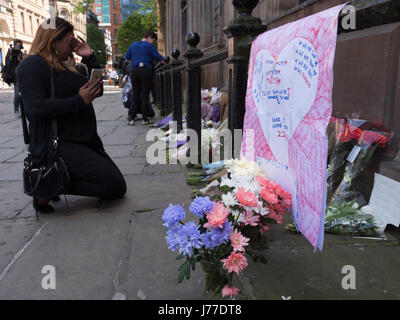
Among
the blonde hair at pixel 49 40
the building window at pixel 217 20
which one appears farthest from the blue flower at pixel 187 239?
the building window at pixel 217 20

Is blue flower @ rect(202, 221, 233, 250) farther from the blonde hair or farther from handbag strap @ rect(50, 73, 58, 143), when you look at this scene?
the blonde hair

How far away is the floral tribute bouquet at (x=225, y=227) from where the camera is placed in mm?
1426

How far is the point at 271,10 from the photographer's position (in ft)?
16.3

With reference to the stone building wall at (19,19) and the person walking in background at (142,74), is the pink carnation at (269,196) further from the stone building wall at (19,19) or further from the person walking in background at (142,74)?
the stone building wall at (19,19)

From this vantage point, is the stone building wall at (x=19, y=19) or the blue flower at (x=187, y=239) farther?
the stone building wall at (x=19, y=19)

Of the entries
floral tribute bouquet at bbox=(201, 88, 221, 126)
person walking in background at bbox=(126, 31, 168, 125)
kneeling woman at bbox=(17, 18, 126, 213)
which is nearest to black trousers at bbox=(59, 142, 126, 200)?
kneeling woman at bbox=(17, 18, 126, 213)

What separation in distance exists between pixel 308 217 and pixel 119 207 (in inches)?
67.5

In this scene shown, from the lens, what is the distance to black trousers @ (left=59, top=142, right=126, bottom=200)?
111 inches

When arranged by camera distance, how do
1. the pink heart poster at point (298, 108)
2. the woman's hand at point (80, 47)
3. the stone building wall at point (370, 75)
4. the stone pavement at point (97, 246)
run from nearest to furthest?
1. the pink heart poster at point (298, 108)
2. the stone pavement at point (97, 246)
3. the stone building wall at point (370, 75)
4. the woman's hand at point (80, 47)

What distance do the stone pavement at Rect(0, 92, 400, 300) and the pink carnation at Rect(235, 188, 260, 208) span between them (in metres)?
0.38

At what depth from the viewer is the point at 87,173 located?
2838 mm

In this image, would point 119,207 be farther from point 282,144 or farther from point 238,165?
point 282,144

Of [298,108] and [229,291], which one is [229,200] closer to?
[229,291]

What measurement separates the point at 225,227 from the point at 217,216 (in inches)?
2.2
